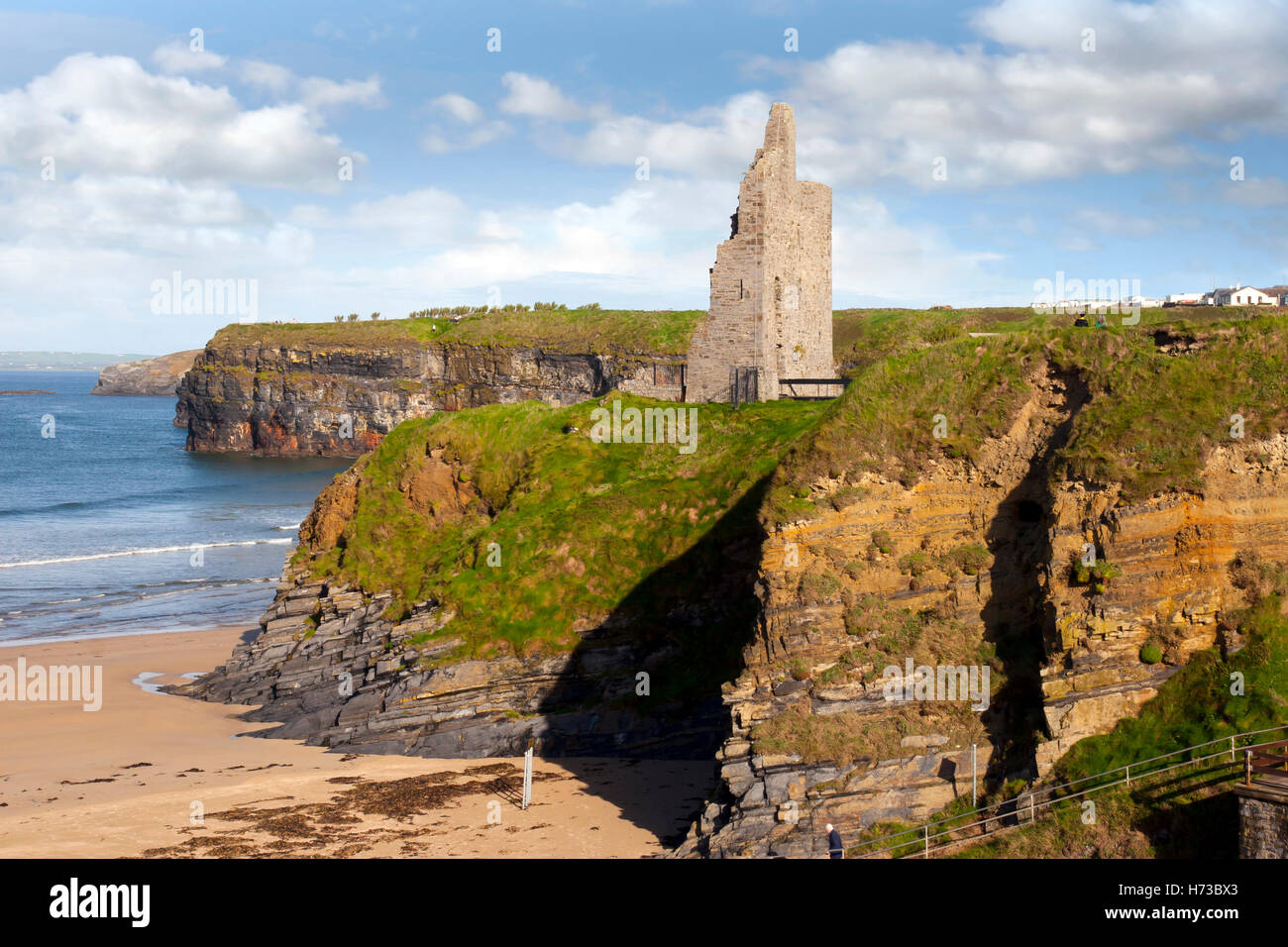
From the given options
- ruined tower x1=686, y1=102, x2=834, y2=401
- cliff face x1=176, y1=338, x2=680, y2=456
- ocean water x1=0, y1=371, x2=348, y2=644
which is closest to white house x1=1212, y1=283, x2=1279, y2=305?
ruined tower x1=686, y1=102, x2=834, y2=401

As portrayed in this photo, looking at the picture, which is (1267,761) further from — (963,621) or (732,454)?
(732,454)

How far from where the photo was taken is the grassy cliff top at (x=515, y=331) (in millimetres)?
100250

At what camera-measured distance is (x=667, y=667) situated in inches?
987

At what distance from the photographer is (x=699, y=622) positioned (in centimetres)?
2544

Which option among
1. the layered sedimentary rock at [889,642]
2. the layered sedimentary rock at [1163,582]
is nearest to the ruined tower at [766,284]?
the layered sedimentary rock at [889,642]

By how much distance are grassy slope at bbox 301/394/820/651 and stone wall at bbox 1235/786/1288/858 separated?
12.8 metres

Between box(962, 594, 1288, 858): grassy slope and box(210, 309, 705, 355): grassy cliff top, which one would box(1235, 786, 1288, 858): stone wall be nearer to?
box(962, 594, 1288, 858): grassy slope

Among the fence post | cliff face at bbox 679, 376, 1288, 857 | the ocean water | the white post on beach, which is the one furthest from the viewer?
the ocean water

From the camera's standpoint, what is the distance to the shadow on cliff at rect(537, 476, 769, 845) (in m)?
23.8

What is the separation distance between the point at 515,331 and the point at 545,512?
80.4m

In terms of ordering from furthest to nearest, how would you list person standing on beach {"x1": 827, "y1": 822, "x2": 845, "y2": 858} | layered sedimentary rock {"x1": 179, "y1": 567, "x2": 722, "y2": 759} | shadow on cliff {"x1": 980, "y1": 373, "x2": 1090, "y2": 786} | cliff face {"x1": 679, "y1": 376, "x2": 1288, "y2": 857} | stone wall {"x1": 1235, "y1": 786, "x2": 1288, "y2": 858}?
layered sedimentary rock {"x1": 179, "y1": 567, "x2": 722, "y2": 759} → shadow on cliff {"x1": 980, "y1": 373, "x2": 1090, "y2": 786} → cliff face {"x1": 679, "y1": 376, "x2": 1288, "y2": 857} → person standing on beach {"x1": 827, "y1": 822, "x2": 845, "y2": 858} → stone wall {"x1": 1235, "y1": 786, "x2": 1288, "y2": 858}

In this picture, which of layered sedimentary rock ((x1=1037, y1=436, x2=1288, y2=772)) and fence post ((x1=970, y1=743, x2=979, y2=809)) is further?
fence post ((x1=970, y1=743, x2=979, y2=809))

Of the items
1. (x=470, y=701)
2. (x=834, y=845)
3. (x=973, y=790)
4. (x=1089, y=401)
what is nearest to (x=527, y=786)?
(x=470, y=701)
